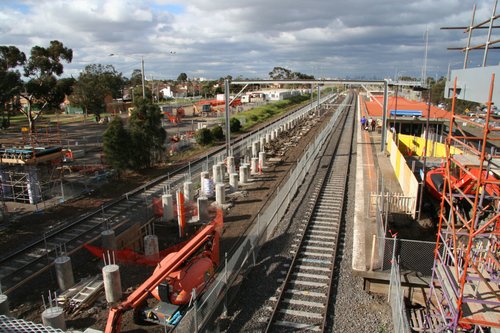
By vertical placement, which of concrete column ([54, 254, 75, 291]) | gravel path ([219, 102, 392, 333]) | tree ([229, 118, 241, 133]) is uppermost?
tree ([229, 118, 241, 133])

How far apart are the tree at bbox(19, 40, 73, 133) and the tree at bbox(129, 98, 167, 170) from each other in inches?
696

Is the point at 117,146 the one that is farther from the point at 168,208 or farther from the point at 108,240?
the point at 108,240

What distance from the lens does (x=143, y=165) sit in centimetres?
2478

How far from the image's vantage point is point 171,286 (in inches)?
366

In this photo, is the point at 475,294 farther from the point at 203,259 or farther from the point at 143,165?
the point at 143,165

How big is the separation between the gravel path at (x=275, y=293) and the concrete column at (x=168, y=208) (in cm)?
515

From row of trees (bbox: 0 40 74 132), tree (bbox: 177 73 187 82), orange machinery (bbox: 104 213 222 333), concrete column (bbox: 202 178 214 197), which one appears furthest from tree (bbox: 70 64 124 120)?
tree (bbox: 177 73 187 82)

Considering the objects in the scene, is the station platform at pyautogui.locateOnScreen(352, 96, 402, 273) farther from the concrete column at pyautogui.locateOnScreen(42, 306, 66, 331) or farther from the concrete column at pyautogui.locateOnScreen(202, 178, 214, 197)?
the concrete column at pyautogui.locateOnScreen(42, 306, 66, 331)

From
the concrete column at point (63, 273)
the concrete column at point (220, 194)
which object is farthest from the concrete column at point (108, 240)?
the concrete column at point (220, 194)

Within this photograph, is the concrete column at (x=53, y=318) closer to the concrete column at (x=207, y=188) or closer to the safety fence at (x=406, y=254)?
the safety fence at (x=406, y=254)

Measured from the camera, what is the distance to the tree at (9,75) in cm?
3116

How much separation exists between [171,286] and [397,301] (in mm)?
5320

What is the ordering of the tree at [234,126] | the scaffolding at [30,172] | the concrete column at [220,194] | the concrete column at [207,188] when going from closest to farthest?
the concrete column at [220,194] → the scaffolding at [30,172] → the concrete column at [207,188] → the tree at [234,126]

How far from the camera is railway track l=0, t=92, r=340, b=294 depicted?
11.7 meters
